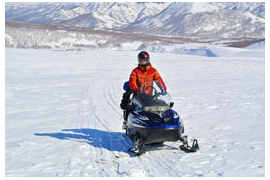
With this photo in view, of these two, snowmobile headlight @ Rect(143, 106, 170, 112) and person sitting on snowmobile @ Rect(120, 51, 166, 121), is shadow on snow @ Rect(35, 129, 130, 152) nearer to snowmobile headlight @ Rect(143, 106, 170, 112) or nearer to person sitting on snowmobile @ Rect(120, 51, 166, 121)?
person sitting on snowmobile @ Rect(120, 51, 166, 121)

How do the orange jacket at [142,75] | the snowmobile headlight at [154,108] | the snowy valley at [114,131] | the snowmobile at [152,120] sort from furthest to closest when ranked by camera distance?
the orange jacket at [142,75] → the snowmobile headlight at [154,108] → the snowmobile at [152,120] → the snowy valley at [114,131]

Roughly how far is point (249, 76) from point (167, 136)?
50.3 ft

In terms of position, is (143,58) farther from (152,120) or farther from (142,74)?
(152,120)

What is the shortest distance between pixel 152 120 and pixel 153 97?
574 mm

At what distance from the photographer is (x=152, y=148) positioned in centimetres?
643

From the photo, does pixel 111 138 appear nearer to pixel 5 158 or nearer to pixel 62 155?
pixel 62 155

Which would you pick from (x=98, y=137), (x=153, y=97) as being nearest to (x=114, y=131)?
(x=98, y=137)

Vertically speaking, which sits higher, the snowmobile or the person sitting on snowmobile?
the person sitting on snowmobile

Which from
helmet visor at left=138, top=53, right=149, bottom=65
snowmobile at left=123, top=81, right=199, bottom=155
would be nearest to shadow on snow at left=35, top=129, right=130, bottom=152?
snowmobile at left=123, top=81, right=199, bottom=155

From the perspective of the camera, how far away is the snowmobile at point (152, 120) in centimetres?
571

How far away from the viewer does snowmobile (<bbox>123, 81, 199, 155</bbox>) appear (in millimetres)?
5707

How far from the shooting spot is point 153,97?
6152 mm

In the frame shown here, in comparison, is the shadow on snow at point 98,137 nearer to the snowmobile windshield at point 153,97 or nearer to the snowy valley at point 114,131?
A: the snowy valley at point 114,131

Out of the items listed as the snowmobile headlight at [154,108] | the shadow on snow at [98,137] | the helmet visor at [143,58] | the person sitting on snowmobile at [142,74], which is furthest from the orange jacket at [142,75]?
the shadow on snow at [98,137]
